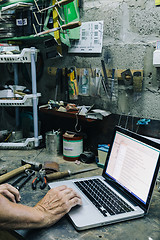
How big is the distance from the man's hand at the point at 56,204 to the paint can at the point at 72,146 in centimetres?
61

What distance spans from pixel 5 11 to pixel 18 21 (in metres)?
0.16

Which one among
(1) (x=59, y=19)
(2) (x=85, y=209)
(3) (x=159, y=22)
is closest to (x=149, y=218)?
(2) (x=85, y=209)

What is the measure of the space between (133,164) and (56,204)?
393mm

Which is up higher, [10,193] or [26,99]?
[26,99]

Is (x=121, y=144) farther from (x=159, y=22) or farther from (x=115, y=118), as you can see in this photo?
(x=159, y=22)

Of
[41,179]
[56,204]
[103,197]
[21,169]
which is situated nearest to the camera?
[56,204]

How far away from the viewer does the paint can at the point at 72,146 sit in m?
1.70

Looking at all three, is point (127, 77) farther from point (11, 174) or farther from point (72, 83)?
point (11, 174)

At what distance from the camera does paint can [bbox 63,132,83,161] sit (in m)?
1.70

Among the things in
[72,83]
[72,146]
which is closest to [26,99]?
[72,83]

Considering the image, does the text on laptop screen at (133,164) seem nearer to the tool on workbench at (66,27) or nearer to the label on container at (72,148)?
the label on container at (72,148)

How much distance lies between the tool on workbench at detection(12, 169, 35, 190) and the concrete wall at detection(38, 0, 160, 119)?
69 centimetres

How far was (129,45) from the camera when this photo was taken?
5.08 feet

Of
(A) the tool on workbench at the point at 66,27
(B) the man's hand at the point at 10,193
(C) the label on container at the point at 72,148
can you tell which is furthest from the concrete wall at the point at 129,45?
(B) the man's hand at the point at 10,193
